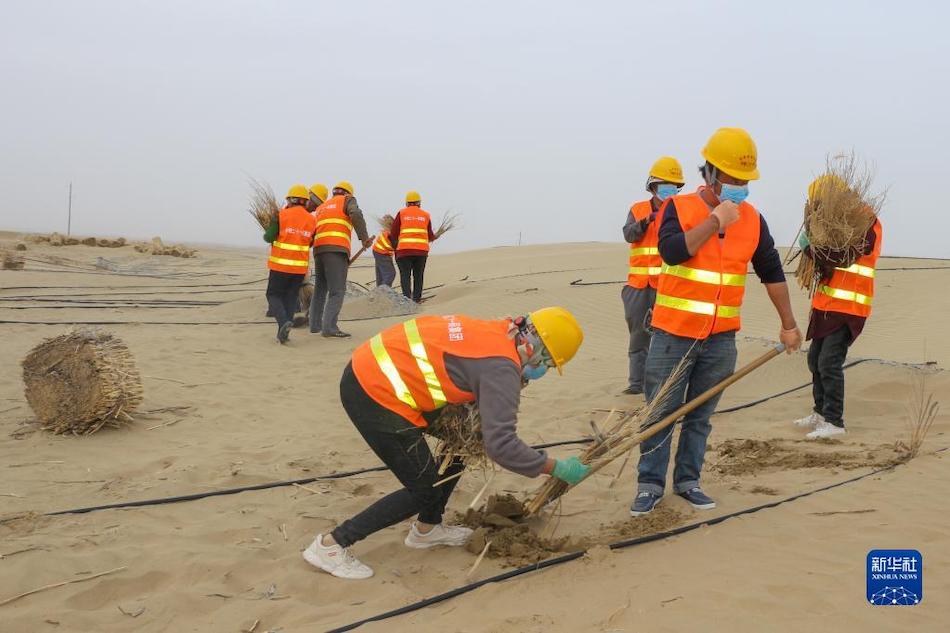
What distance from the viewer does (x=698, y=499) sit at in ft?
13.6

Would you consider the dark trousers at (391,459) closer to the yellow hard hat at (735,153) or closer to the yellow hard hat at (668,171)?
the yellow hard hat at (735,153)

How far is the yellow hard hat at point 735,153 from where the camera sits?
3.90 meters

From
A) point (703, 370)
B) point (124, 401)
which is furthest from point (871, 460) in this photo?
point (124, 401)

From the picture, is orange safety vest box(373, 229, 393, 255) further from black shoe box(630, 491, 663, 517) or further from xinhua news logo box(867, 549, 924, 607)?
xinhua news logo box(867, 549, 924, 607)

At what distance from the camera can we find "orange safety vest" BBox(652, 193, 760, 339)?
395 centimetres

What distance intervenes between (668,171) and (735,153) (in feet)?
9.35

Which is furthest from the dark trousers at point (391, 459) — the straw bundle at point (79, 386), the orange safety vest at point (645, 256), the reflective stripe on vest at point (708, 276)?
the orange safety vest at point (645, 256)

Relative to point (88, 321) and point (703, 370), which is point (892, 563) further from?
point (88, 321)

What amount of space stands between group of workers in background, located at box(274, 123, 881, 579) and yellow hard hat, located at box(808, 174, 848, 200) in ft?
4.78

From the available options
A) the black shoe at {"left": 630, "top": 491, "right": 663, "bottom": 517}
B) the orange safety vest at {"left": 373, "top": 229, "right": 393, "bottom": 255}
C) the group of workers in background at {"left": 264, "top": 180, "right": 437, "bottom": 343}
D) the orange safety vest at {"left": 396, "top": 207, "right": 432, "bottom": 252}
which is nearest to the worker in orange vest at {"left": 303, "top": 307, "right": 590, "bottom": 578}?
the black shoe at {"left": 630, "top": 491, "right": 663, "bottom": 517}

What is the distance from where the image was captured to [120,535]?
3963mm

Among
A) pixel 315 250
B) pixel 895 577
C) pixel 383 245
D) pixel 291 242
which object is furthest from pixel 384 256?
pixel 895 577

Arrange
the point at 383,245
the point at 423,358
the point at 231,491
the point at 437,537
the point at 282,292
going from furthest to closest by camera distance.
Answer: the point at 383,245 < the point at 282,292 < the point at 231,491 < the point at 437,537 < the point at 423,358

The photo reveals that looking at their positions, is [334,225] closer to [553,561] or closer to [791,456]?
[791,456]
